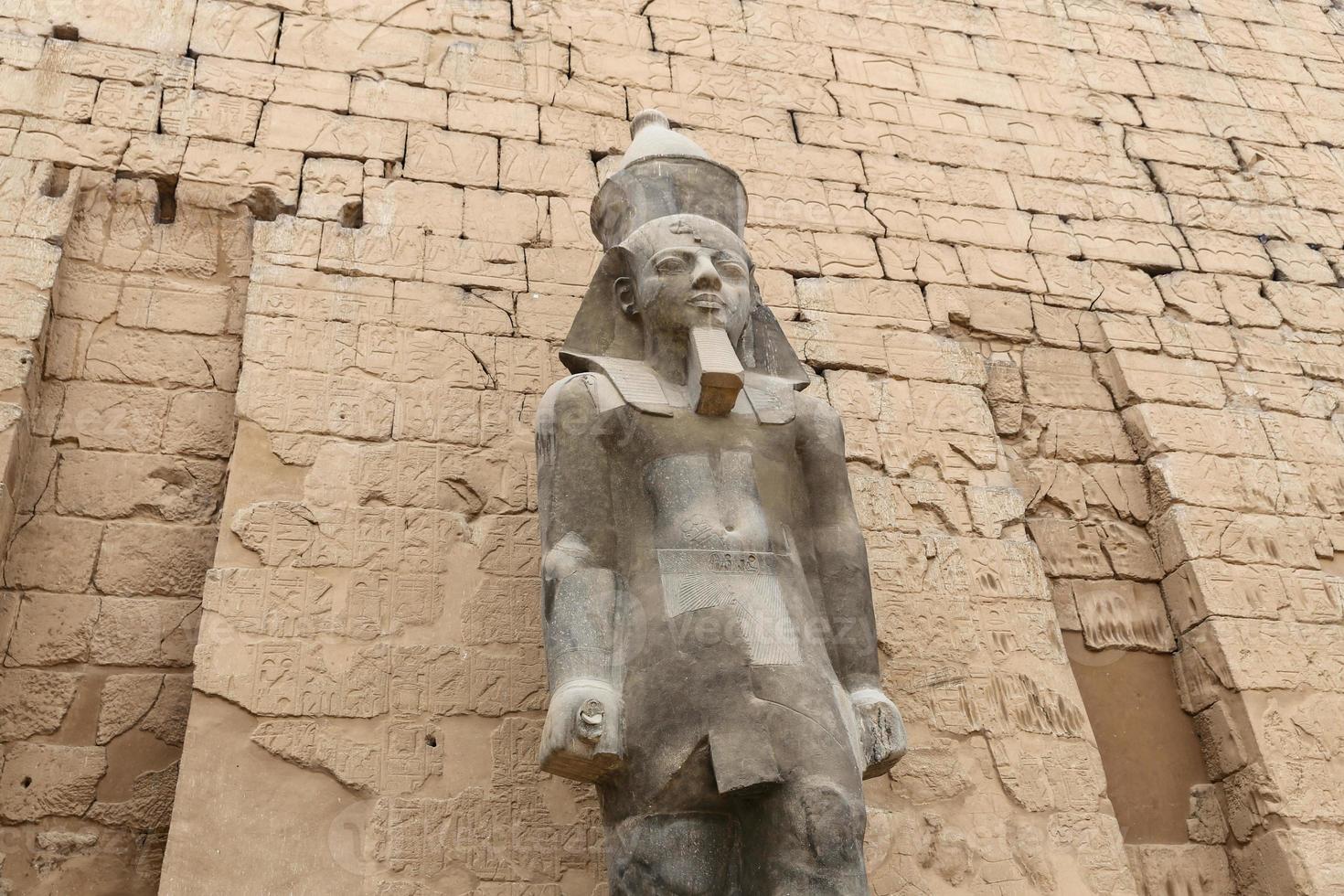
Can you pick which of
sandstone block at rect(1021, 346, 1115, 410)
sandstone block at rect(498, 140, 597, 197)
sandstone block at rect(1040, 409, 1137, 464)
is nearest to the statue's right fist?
sandstone block at rect(498, 140, 597, 197)

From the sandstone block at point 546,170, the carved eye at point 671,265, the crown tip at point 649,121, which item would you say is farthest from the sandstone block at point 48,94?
the carved eye at point 671,265

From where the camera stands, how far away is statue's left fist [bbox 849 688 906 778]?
9.23 feet

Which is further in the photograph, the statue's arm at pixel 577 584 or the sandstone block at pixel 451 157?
the sandstone block at pixel 451 157

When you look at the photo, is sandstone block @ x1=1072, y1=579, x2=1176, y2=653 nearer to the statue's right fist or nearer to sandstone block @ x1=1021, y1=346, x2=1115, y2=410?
sandstone block @ x1=1021, y1=346, x2=1115, y2=410

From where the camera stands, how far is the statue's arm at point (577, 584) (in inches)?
103

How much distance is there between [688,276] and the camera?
3252mm

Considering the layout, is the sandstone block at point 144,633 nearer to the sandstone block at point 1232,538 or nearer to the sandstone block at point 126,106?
the sandstone block at point 126,106

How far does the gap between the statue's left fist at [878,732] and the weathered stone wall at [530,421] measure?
99 centimetres

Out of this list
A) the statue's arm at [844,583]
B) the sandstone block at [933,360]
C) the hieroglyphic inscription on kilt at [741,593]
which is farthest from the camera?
the sandstone block at [933,360]

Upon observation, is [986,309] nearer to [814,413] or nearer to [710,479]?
[814,413]

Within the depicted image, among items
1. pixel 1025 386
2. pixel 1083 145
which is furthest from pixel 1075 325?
pixel 1083 145

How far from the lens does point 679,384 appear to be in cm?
324

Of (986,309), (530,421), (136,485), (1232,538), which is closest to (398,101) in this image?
(530,421)

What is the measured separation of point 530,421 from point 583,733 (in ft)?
5.99
